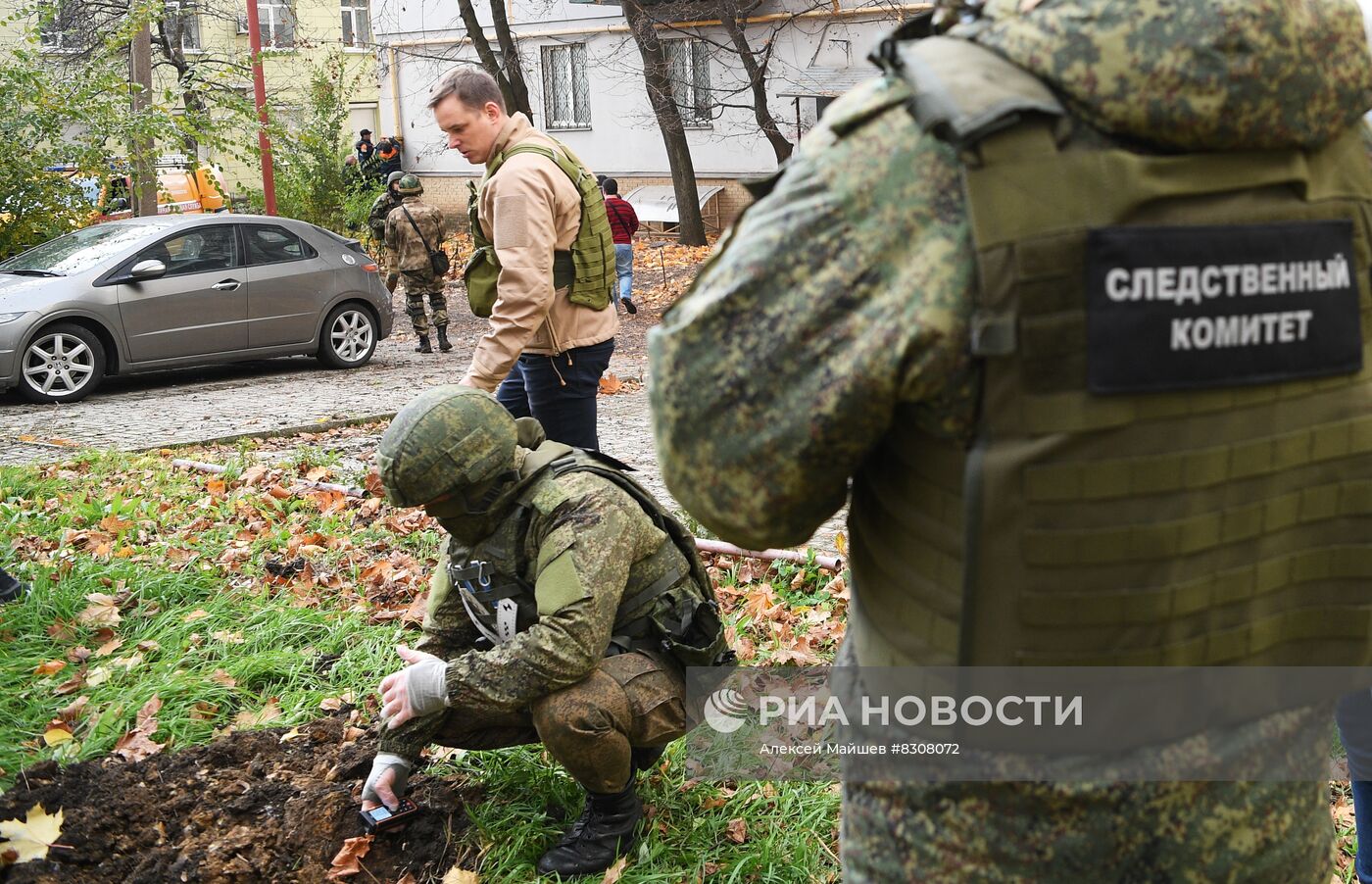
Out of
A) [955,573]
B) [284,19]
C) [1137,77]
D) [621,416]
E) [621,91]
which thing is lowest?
[621,416]

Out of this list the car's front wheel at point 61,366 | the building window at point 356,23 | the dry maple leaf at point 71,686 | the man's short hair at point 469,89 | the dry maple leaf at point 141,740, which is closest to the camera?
the dry maple leaf at point 141,740

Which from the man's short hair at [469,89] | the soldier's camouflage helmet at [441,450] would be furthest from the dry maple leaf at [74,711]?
the man's short hair at [469,89]

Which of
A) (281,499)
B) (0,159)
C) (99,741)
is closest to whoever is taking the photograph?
(99,741)

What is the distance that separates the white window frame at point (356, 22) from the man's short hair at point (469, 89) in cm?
3155

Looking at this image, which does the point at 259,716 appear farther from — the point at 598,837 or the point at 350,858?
the point at 598,837

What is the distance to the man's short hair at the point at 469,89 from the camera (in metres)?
4.84

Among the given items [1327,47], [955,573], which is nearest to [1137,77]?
[1327,47]

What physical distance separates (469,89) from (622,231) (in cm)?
1048

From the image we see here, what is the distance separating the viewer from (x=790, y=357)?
4.94 feet

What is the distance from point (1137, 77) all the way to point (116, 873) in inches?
118

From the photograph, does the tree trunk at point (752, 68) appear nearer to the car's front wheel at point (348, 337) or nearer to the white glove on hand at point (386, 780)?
the car's front wheel at point (348, 337)

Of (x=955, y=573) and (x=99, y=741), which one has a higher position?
(x=955, y=573)

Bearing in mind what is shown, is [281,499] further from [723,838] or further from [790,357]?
[790,357]

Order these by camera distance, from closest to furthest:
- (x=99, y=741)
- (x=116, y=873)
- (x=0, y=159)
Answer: (x=116, y=873)
(x=99, y=741)
(x=0, y=159)
